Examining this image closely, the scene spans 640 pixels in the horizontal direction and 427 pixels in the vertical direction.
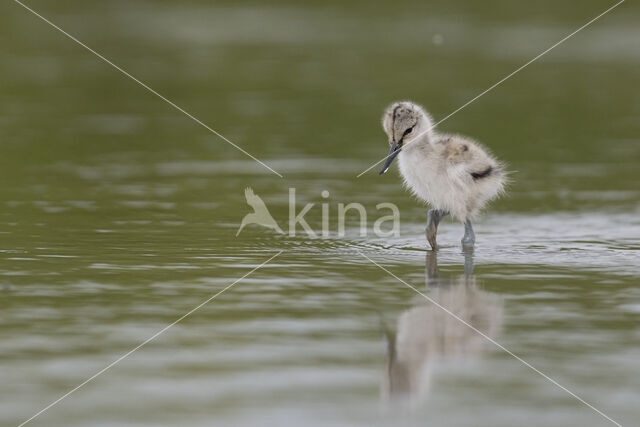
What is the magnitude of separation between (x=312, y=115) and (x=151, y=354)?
32.6ft

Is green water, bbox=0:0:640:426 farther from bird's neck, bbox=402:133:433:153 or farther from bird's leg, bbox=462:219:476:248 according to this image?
bird's neck, bbox=402:133:433:153

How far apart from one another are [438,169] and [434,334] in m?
2.85

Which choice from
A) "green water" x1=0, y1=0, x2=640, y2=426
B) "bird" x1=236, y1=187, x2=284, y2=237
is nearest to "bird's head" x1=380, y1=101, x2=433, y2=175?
"green water" x1=0, y1=0, x2=640, y2=426

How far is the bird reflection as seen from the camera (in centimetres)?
541

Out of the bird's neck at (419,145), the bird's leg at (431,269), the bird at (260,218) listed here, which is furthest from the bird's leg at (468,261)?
the bird at (260,218)

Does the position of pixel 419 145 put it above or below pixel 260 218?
above

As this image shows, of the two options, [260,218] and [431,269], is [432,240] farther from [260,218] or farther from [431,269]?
[260,218]

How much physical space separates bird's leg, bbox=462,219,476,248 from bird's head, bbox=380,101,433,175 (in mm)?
752

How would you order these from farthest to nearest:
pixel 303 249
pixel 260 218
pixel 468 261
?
pixel 260 218, pixel 303 249, pixel 468 261

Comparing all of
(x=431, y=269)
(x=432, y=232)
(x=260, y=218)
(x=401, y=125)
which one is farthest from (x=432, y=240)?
(x=260, y=218)

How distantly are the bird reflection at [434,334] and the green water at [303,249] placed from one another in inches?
0.8

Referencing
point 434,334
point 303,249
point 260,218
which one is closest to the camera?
point 434,334

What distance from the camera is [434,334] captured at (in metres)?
6.25

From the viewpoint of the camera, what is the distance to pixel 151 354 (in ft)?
19.3
